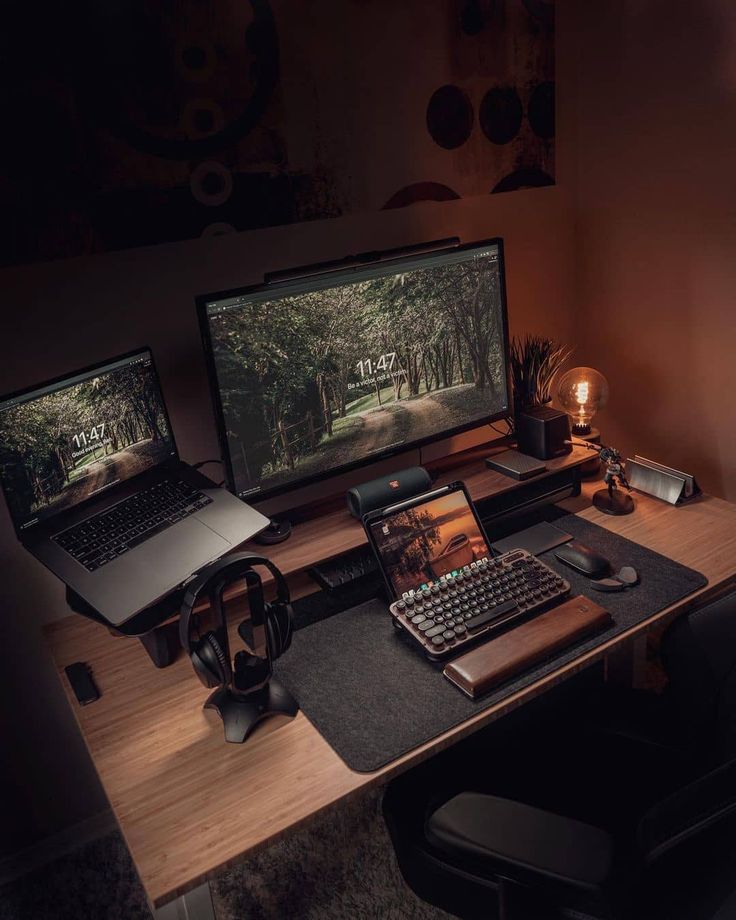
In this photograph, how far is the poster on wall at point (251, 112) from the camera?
156 centimetres

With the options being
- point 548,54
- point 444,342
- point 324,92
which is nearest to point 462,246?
point 444,342

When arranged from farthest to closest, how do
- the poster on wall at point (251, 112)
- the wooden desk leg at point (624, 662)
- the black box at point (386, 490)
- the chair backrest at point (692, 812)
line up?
the wooden desk leg at point (624, 662), the black box at point (386, 490), the poster on wall at point (251, 112), the chair backrest at point (692, 812)

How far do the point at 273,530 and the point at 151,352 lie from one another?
19.4 inches

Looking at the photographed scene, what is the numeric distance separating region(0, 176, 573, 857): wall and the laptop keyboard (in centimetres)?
22

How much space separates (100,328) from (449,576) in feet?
3.08

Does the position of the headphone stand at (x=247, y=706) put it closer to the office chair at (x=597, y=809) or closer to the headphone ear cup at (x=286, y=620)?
the headphone ear cup at (x=286, y=620)

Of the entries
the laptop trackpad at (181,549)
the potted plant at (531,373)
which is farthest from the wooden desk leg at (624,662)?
the laptop trackpad at (181,549)

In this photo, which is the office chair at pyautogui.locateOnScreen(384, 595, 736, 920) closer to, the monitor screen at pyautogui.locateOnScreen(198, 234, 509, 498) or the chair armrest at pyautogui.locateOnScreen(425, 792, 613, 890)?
the chair armrest at pyautogui.locateOnScreen(425, 792, 613, 890)

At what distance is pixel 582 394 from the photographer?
2182 mm

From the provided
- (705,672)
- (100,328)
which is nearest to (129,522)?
(100,328)

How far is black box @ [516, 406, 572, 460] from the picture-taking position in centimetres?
202

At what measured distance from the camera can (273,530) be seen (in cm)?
183

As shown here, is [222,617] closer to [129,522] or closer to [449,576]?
[129,522]

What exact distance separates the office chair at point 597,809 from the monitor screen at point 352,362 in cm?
73
